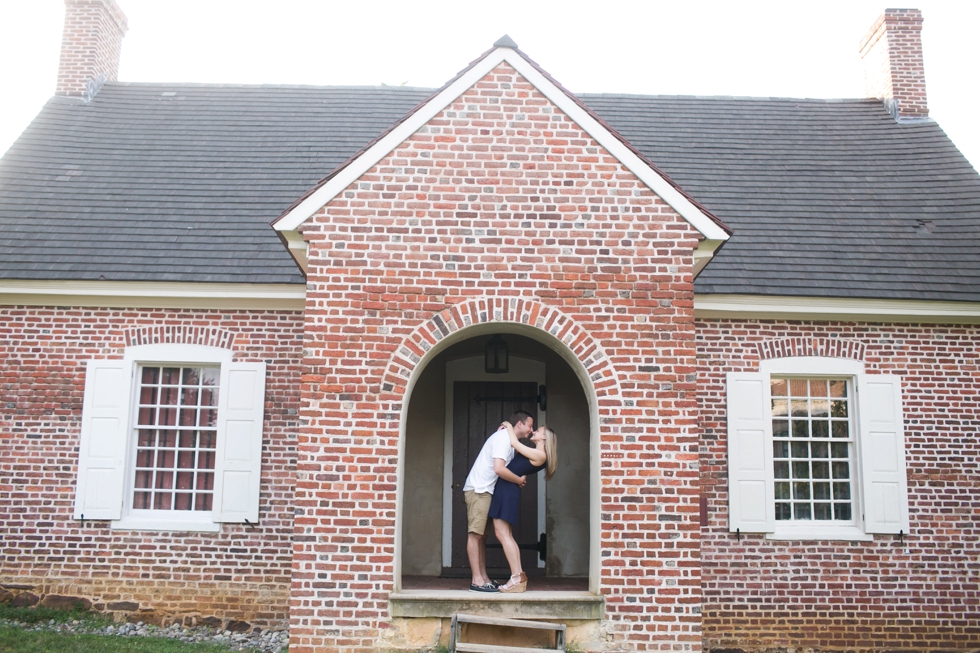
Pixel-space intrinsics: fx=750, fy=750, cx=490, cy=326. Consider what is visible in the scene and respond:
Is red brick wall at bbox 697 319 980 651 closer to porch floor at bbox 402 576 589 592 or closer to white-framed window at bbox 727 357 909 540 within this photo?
white-framed window at bbox 727 357 909 540

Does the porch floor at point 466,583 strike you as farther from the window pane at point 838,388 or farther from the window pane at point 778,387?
the window pane at point 838,388

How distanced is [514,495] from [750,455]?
3.20 meters

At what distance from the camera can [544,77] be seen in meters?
7.20

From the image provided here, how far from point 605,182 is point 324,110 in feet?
23.3

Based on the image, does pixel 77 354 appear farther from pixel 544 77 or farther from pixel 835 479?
pixel 835 479

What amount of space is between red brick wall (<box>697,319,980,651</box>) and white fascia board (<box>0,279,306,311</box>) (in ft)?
16.5

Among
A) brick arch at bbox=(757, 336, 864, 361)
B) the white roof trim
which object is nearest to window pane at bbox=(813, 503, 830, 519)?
brick arch at bbox=(757, 336, 864, 361)

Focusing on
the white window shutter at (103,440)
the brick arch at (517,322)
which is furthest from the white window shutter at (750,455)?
the white window shutter at (103,440)

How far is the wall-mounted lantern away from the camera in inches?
348

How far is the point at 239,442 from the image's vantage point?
345 inches

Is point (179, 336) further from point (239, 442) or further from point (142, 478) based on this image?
point (142, 478)

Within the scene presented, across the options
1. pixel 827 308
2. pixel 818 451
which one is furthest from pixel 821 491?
pixel 827 308

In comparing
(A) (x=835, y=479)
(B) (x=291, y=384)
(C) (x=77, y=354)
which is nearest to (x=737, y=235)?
(A) (x=835, y=479)

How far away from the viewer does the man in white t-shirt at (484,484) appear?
7055mm
